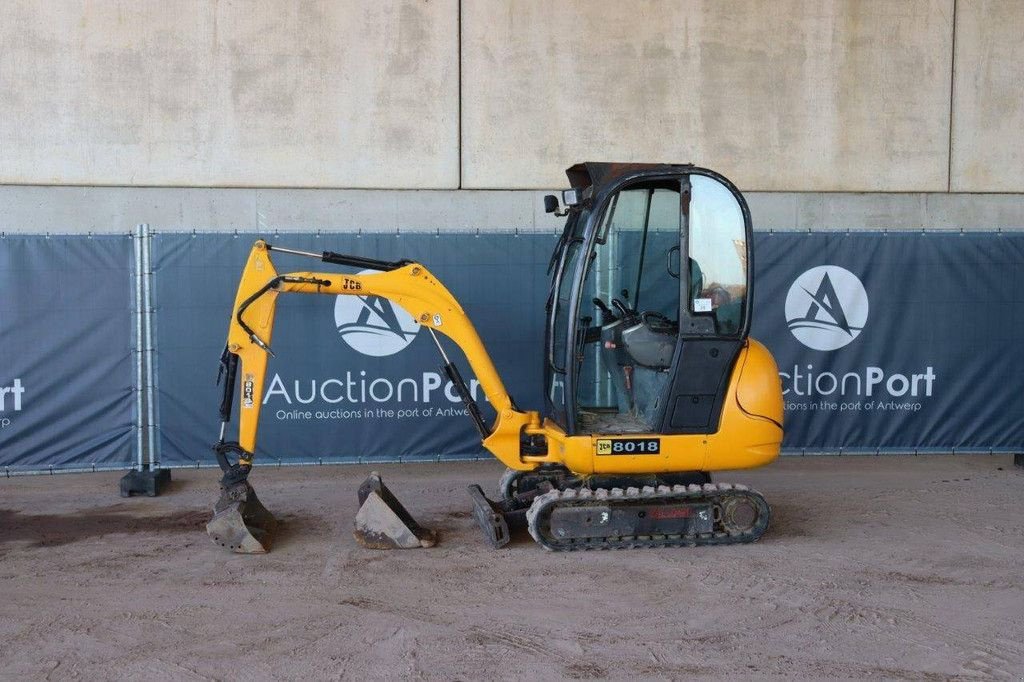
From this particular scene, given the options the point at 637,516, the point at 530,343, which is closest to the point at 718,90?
the point at 530,343

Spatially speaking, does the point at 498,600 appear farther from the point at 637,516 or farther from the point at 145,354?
the point at 145,354

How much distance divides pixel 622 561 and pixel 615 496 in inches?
15.7

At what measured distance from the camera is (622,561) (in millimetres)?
5613

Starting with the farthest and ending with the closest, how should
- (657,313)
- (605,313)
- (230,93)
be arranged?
1. (230,93)
2. (605,313)
3. (657,313)

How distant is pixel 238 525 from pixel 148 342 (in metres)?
2.45

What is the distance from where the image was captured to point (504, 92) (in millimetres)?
9406

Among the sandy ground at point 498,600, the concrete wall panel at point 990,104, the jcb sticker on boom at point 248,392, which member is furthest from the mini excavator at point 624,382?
the concrete wall panel at point 990,104

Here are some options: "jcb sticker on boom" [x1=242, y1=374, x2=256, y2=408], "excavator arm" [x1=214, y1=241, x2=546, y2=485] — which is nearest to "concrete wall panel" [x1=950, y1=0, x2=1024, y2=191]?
"excavator arm" [x1=214, y1=241, x2=546, y2=485]

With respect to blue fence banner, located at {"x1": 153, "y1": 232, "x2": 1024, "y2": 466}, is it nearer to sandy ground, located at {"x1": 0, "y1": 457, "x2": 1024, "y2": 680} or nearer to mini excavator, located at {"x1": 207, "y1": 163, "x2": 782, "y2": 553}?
sandy ground, located at {"x1": 0, "y1": 457, "x2": 1024, "y2": 680}

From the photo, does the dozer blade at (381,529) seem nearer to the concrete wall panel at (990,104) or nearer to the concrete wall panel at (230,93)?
the concrete wall panel at (230,93)

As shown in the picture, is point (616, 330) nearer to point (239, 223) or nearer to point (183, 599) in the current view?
point (183, 599)

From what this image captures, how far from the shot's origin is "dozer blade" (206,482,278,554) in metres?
5.78

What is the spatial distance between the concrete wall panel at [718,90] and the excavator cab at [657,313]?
3376mm

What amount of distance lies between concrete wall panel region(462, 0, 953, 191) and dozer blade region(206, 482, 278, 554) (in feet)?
14.8
